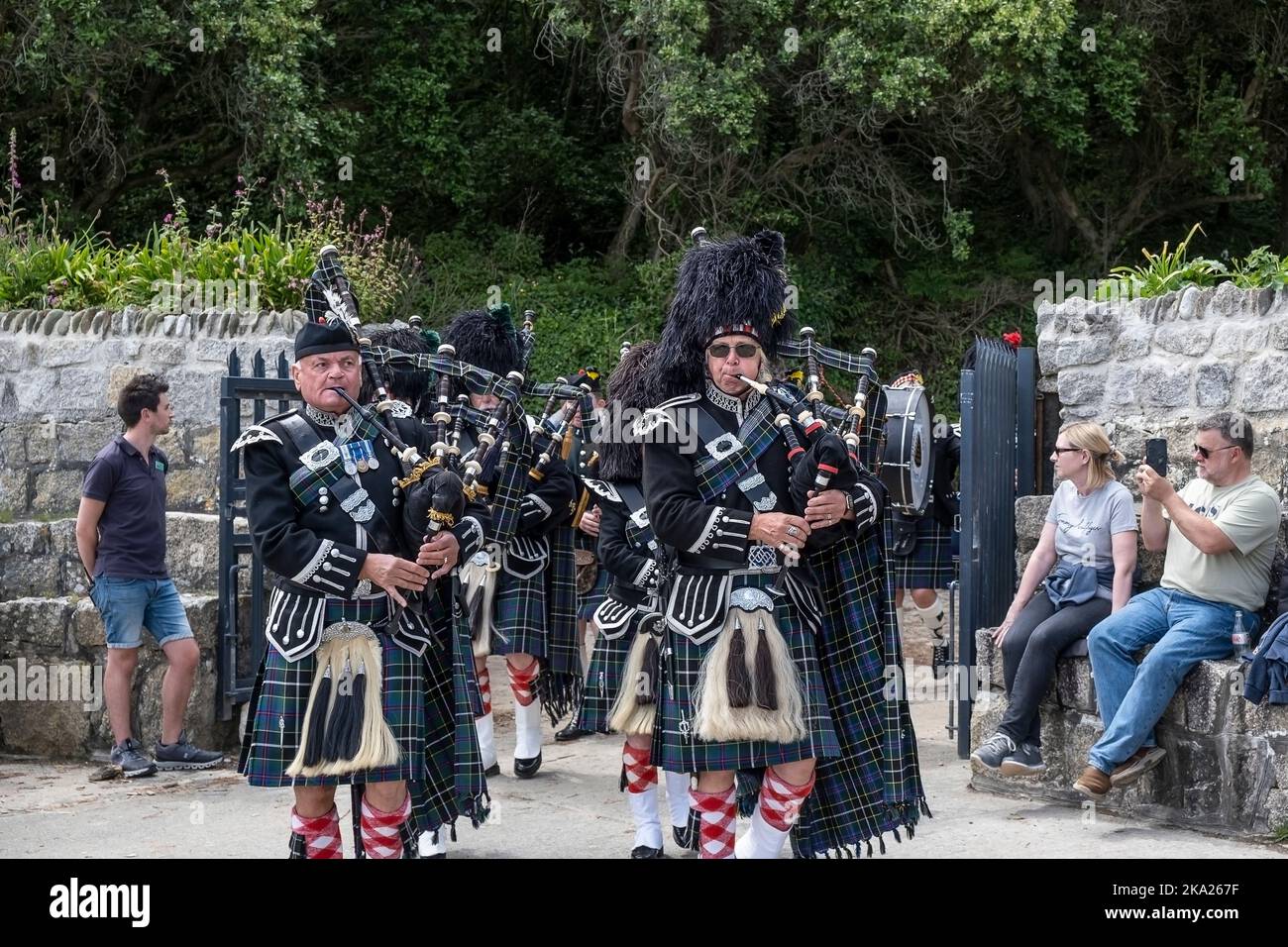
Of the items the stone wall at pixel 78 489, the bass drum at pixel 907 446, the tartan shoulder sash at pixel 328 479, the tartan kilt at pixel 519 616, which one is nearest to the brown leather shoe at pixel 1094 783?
the bass drum at pixel 907 446

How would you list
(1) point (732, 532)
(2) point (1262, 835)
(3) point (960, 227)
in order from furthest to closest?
(3) point (960, 227) → (2) point (1262, 835) → (1) point (732, 532)

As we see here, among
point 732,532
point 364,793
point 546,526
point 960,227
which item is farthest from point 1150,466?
point 960,227

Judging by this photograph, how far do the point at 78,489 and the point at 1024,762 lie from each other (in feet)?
16.7

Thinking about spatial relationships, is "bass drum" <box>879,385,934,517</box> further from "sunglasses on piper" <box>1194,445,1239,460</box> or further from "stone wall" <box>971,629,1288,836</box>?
"sunglasses on piper" <box>1194,445,1239,460</box>

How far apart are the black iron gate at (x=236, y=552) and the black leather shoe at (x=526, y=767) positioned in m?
1.17

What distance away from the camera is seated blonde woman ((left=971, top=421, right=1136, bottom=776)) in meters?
5.70

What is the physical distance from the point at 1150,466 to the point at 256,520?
2.93 metres

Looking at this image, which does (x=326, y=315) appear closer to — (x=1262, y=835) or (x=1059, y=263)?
(x=1262, y=835)

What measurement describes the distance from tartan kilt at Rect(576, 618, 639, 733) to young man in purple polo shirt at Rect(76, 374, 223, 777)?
1959 millimetres

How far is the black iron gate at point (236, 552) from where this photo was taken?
6.55 m

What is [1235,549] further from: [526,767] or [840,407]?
[526,767]

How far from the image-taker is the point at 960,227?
14617 mm

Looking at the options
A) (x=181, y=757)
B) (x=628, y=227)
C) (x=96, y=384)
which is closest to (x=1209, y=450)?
(x=181, y=757)

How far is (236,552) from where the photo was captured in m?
6.65
